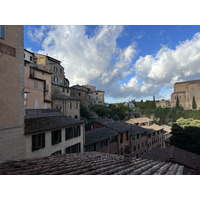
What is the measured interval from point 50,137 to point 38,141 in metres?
0.66

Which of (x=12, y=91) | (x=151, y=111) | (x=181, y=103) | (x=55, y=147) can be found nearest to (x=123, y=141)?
(x=55, y=147)

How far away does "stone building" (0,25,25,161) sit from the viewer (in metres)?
3.72

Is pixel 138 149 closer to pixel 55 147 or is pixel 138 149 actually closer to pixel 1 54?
pixel 55 147

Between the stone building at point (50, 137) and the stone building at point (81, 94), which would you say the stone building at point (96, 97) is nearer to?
the stone building at point (81, 94)

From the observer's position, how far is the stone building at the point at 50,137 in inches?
207

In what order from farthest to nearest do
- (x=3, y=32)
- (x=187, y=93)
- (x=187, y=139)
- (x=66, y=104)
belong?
(x=187, y=93), (x=66, y=104), (x=187, y=139), (x=3, y=32)

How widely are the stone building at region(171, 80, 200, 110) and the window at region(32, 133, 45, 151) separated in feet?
146

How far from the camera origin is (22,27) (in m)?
4.44

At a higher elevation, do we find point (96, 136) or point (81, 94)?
point (81, 94)

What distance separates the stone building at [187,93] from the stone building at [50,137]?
1663 inches

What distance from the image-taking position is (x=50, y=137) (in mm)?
6262

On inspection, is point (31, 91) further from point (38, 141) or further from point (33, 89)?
point (38, 141)

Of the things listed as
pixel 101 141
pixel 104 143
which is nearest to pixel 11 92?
pixel 101 141

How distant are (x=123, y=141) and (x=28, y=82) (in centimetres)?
1096
